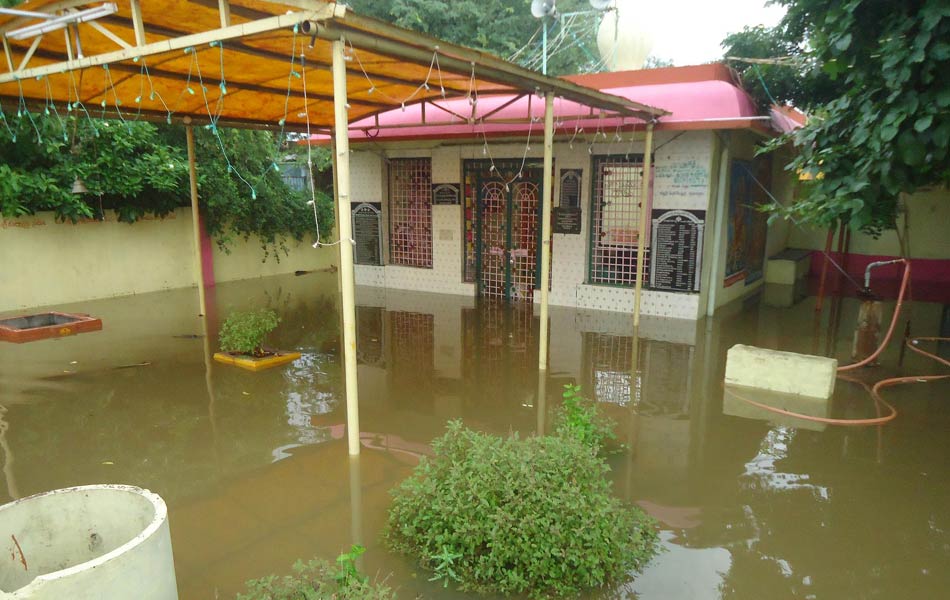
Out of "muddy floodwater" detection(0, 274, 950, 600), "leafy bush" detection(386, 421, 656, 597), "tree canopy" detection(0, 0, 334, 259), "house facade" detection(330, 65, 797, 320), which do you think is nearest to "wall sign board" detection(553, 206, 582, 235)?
"house facade" detection(330, 65, 797, 320)

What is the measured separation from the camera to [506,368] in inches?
302

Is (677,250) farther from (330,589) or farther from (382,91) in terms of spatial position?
(330,589)

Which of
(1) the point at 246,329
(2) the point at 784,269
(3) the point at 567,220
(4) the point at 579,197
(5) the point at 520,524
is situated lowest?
(5) the point at 520,524

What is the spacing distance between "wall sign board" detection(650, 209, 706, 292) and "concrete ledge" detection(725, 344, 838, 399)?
3264mm

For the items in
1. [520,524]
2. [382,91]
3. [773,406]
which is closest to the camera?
[520,524]

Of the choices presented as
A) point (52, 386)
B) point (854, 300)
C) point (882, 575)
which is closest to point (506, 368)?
point (882, 575)

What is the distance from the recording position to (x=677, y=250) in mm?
10219

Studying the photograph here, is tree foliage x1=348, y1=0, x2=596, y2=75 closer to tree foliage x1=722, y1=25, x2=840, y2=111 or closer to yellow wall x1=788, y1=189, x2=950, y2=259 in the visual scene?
tree foliage x1=722, y1=25, x2=840, y2=111

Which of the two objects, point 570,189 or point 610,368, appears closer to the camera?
point 610,368

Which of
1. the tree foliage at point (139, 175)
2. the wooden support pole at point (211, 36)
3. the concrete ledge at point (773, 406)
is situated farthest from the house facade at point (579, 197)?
the wooden support pole at point (211, 36)

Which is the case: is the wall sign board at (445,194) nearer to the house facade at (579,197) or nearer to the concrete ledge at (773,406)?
the house facade at (579,197)

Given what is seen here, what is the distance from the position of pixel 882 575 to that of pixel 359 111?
28.9 feet

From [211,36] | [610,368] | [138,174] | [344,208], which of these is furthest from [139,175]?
[610,368]

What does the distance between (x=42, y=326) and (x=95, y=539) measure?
21.3ft
